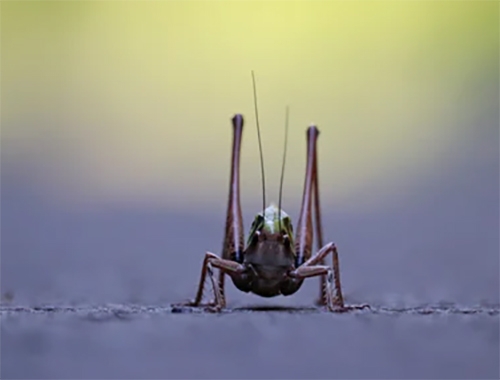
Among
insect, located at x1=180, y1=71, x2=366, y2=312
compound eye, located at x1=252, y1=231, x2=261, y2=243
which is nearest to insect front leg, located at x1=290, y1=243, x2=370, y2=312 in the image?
insect, located at x1=180, y1=71, x2=366, y2=312

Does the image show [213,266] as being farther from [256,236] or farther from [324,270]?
[324,270]

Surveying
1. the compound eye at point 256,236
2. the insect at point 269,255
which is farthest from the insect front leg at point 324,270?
the compound eye at point 256,236

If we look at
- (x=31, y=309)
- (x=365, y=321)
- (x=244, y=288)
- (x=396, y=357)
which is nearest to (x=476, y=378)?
(x=396, y=357)

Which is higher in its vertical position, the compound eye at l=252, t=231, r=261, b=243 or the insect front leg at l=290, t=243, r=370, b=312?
the compound eye at l=252, t=231, r=261, b=243

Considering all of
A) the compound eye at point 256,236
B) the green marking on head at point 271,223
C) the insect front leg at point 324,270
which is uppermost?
the green marking on head at point 271,223

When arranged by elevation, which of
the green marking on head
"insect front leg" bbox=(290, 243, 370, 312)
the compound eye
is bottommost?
"insect front leg" bbox=(290, 243, 370, 312)

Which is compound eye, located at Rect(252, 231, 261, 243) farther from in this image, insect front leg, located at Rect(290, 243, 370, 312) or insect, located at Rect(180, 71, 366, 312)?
insect front leg, located at Rect(290, 243, 370, 312)

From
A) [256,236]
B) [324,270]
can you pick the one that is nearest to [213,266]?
[256,236]

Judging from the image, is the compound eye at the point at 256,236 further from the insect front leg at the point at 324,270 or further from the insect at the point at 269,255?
the insect front leg at the point at 324,270
